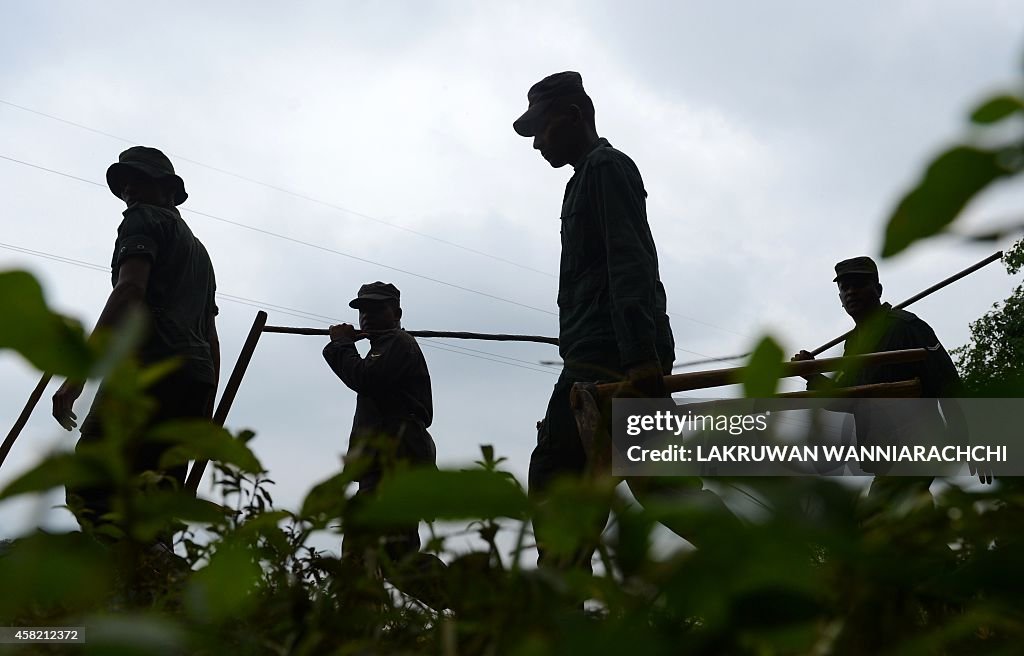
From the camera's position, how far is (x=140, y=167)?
4.41 m

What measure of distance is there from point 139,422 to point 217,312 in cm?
488

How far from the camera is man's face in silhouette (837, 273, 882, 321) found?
18.5 ft

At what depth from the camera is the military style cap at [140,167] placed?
4422mm

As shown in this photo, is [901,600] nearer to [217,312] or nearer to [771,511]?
[771,511]

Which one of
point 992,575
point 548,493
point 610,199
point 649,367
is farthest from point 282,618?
point 610,199

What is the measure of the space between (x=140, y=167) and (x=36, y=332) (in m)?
4.52

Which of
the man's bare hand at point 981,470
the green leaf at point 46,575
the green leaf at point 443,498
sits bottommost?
the green leaf at point 46,575

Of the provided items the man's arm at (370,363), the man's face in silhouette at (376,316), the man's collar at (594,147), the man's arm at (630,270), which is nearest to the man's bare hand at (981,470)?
the man's arm at (630,270)

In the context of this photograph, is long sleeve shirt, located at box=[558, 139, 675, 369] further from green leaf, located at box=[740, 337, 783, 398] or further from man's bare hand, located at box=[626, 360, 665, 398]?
green leaf, located at box=[740, 337, 783, 398]

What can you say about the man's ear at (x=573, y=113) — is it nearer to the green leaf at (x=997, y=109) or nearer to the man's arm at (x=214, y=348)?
the man's arm at (x=214, y=348)

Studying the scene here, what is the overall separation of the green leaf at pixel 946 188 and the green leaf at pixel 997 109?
1cm

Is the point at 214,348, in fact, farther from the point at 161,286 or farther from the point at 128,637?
the point at 128,637

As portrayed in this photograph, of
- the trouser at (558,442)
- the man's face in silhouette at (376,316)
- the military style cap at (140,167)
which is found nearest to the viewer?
the trouser at (558,442)

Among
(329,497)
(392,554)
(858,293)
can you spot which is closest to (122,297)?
(392,554)
